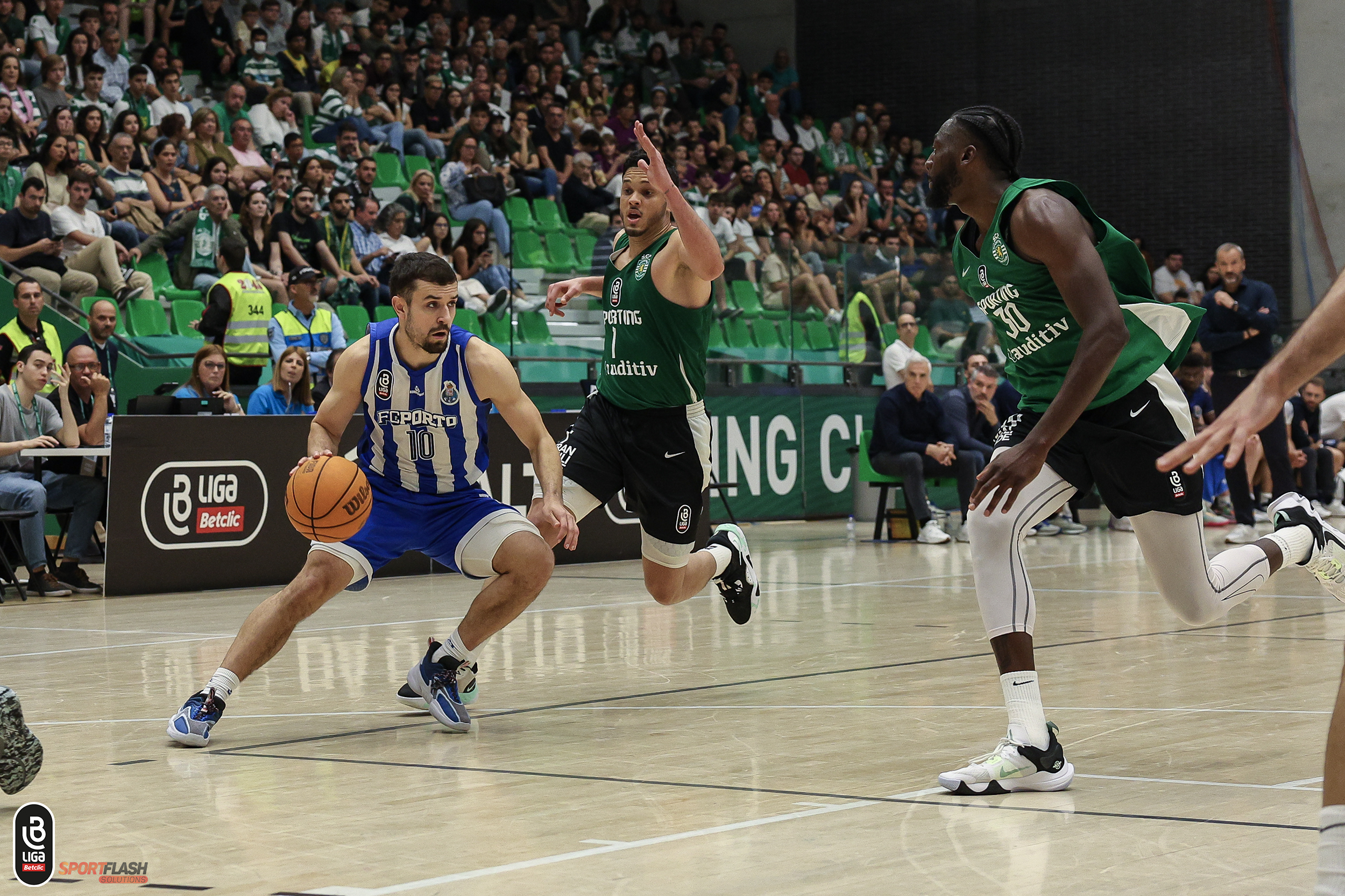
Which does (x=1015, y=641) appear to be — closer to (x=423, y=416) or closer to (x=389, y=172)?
(x=423, y=416)

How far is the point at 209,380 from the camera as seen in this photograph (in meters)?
12.0

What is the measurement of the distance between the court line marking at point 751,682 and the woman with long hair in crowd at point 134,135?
10904 millimetres

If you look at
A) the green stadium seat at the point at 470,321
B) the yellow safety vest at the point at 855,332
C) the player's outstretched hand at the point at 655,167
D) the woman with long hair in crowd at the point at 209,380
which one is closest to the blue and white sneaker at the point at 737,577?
the player's outstretched hand at the point at 655,167

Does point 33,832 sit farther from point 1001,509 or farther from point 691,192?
point 691,192

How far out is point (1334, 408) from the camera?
19.5 metres

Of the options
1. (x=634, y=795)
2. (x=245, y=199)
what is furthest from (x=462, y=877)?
(x=245, y=199)

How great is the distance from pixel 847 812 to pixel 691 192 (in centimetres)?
1763

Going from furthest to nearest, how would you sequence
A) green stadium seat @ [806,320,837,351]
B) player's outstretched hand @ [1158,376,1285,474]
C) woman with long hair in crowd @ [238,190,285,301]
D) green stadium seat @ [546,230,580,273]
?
1. green stadium seat @ [806,320,837,351]
2. green stadium seat @ [546,230,580,273]
3. woman with long hair in crowd @ [238,190,285,301]
4. player's outstretched hand @ [1158,376,1285,474]

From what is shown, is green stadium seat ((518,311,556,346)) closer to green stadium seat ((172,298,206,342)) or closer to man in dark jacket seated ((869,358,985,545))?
green stadium seat ((172,298,206,342))

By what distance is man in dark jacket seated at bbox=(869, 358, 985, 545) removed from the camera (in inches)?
589

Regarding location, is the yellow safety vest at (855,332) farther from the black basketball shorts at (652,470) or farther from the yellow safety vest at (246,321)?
the black basketball shorts at (652,470)

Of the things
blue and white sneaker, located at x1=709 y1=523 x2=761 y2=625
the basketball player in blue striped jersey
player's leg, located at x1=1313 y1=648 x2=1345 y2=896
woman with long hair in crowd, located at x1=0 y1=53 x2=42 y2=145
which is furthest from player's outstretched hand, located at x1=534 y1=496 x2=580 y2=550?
woman with long hair in crowd, located at x1=0 y1=53 x2=42 y2=145

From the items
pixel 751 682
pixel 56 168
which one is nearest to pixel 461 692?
pixel 751 682

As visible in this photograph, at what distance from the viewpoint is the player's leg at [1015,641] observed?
4.43 meters
